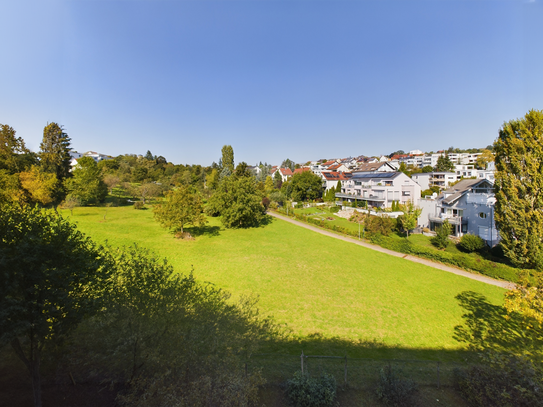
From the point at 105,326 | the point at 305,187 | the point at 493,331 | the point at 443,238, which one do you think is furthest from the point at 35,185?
the point at 305,187

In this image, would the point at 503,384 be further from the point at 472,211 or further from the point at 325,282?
the point at 472,211

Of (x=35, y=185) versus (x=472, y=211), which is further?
(x=35, y=185)

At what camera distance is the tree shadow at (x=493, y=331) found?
13.5 meters

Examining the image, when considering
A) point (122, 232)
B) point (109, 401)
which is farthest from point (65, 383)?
point (122, 232)

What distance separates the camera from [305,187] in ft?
231

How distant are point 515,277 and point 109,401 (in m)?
29.8

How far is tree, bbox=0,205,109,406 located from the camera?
23.8ft

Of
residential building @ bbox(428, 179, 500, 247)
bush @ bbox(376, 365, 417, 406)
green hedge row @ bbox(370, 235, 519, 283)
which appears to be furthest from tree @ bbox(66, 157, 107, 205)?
residential building @ bbox(428, 179, 500, 247)

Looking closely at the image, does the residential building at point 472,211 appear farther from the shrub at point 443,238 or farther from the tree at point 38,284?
the tree at point 38,284

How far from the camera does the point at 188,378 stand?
8117 mm

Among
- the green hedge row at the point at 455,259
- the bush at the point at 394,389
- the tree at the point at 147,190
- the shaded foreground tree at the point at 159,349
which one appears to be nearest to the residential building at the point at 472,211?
the green hedge row at the point at 455,259

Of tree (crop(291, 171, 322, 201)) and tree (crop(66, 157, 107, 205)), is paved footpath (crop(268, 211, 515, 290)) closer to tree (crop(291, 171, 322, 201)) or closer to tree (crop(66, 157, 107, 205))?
tree (crop(291, 171, 322, 201))

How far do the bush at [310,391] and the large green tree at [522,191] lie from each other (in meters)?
24.3

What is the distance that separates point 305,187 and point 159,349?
6415 centimetres
